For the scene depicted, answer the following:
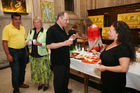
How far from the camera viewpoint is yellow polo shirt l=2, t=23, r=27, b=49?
7.38ft

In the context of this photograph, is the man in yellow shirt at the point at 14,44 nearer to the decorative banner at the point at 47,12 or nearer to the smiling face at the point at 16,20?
the smiling face at the point at 16,20

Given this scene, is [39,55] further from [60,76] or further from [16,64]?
[60,76]

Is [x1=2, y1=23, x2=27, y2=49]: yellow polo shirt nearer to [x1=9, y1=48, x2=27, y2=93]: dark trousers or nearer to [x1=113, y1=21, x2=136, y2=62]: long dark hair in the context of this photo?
[x1=9, y1=48, x2=27, y2=93]: dark trousers

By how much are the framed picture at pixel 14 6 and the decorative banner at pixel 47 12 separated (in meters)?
0.83

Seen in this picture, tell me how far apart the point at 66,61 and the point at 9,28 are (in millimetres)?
1436

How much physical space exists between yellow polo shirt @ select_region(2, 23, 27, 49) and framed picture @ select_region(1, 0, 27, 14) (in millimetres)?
2478

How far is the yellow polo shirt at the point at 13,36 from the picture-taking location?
2250 millimetres

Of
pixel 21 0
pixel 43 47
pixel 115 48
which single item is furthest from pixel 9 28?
pixel 21 0

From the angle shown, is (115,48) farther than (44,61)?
No

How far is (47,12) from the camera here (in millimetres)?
5410

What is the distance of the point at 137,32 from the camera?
499 cm

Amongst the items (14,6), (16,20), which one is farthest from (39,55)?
(14,6)

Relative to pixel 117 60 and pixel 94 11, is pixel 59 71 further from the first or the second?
pixel 94 11

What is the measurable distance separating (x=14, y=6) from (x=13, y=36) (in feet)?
9.13
